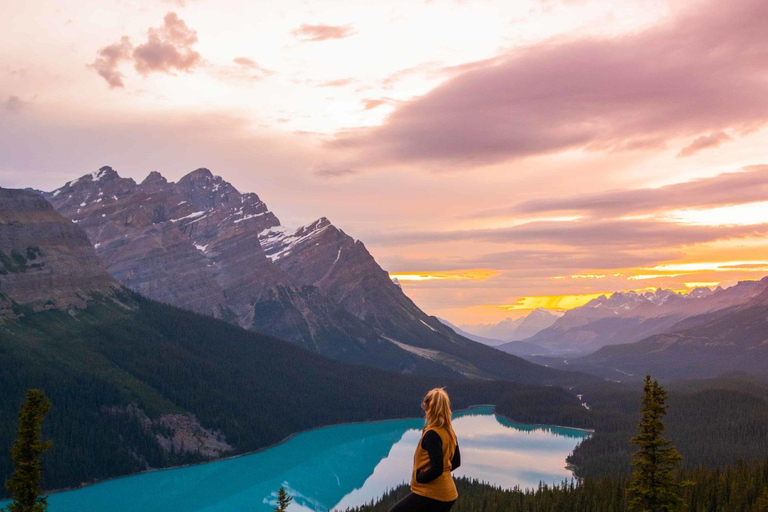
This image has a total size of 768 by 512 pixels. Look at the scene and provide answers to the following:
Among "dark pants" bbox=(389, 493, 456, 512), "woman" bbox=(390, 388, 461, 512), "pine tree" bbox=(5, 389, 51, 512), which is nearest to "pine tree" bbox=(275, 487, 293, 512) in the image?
"pine tree" bbox=(5, 389, 51, 512)

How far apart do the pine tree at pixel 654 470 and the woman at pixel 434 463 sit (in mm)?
33751

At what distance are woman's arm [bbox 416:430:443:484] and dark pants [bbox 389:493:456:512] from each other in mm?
576

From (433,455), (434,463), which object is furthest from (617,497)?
(433,455)

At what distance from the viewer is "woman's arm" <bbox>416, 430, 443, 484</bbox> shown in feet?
57.9

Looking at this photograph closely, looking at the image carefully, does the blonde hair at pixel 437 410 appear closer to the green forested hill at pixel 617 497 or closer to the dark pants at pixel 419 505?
the dark pants at pixel 419 505

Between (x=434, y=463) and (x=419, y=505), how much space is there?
3.94 feet

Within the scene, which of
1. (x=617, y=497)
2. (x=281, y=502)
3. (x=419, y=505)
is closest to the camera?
(x=419, y=505)

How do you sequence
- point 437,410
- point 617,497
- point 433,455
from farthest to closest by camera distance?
point 617,497, point 437,410, point 433,455

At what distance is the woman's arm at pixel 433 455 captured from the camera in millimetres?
17641

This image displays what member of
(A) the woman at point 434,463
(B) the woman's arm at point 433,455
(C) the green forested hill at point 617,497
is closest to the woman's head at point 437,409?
(A) the woman at point 434,463

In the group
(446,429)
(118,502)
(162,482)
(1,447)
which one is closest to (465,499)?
(118,502)

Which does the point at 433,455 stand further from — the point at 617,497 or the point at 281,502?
the point at 617,497

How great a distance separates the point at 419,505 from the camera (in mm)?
18078

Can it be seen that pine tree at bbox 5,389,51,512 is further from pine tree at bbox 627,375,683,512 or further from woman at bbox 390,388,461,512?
woman at bbox 390,388,461,512
